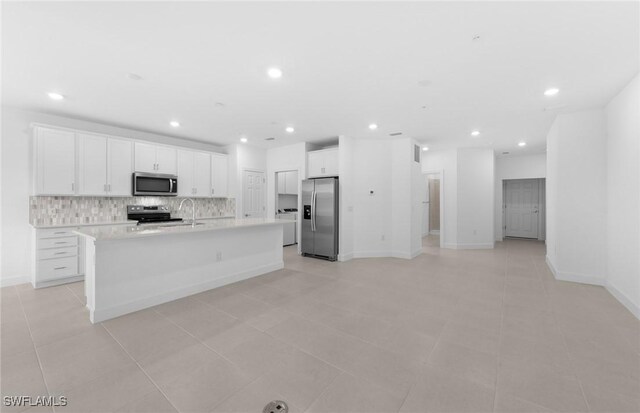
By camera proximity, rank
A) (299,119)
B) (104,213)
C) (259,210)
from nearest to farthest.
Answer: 1. (299,119)
2. (104,213)
3. (259,210)

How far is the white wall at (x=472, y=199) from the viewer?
704cm

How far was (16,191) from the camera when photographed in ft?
13.3

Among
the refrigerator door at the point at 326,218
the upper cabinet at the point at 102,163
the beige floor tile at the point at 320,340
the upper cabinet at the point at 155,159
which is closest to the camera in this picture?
the beige floor tile at the point at 320,340

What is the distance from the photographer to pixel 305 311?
3.05 meters

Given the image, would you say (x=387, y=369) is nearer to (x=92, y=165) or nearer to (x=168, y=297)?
(x=168, y=297)

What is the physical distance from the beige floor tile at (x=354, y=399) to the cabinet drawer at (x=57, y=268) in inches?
179

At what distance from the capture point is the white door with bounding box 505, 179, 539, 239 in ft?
27.7

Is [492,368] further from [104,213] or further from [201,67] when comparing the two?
[104,213]

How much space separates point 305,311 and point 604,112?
5.17 m

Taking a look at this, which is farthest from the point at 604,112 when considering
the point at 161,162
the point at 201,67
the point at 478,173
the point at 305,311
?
the point at 161,162

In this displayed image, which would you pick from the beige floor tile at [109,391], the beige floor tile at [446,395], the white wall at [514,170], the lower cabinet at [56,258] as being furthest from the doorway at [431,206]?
the lower cabinet at [56,258]

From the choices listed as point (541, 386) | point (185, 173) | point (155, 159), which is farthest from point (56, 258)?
point (541, 386)

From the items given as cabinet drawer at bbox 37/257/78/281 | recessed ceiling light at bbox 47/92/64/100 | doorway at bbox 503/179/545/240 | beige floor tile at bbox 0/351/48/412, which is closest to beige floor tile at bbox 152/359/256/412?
beige floor tile at bbox 0/351/48/412

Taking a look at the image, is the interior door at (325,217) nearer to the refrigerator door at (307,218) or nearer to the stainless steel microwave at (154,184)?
the refrigerator door at (307,218)
